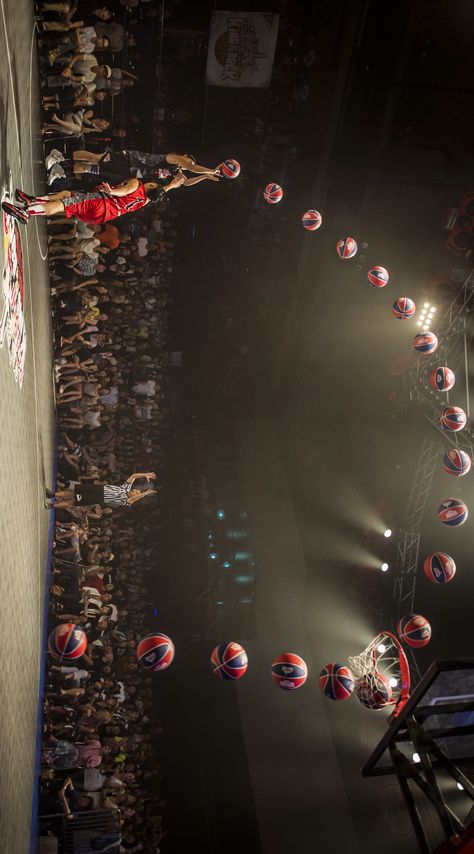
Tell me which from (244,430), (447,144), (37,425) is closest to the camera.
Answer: (37,425)

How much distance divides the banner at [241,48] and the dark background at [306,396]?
203 mm

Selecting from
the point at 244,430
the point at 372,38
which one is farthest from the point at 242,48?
the point at 244,430

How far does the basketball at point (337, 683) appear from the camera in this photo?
34.1ft

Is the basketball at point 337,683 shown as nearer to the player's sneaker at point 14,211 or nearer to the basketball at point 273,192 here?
the player's sneaker at point 14,211

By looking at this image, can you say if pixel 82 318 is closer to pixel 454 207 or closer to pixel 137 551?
pixel 137 551

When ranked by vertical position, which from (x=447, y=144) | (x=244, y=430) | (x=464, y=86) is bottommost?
(x=244, y=430)

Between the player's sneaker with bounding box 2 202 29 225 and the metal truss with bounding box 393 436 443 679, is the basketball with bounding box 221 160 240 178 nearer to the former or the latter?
the player's sneaker with bounding box 2 202 29 225

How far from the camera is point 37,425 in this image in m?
9.70

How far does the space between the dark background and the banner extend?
203 millimetres

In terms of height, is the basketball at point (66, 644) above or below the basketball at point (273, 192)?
below

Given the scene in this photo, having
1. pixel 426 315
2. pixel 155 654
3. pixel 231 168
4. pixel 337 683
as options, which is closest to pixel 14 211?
pixel 155 654

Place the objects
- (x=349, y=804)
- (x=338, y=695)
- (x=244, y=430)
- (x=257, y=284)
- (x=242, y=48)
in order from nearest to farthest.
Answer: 1. (x=338, y=695)
2. (x=349, y=804)
3. (x=242, y=48)
4. (x=257, y=284)
5. (x=244, y=430)

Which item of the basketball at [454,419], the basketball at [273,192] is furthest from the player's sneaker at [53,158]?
the basketball at [454,419]

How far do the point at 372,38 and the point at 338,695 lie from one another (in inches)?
507
